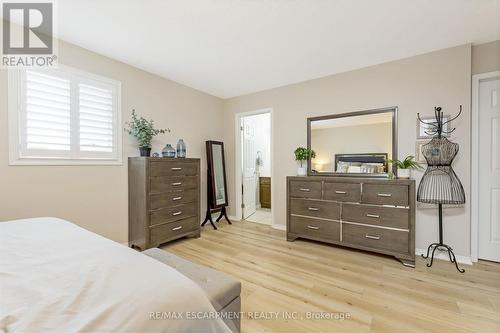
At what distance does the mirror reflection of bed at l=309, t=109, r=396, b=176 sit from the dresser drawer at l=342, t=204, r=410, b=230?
565 millimetres

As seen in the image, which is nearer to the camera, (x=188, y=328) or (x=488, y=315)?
(x=188, y=328)

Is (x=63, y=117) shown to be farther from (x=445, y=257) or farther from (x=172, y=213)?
(x=445, y=257)

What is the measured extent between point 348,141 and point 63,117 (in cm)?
361

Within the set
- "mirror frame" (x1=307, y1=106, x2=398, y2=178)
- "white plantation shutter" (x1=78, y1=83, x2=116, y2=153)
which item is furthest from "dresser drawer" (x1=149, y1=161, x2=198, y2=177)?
"mirror frame" (x1=307, y1=106, x2=398, y2=178)

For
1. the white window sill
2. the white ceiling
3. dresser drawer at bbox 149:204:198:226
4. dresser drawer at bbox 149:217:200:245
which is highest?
the white ceiling

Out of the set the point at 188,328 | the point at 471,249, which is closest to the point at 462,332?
the point at 471,249

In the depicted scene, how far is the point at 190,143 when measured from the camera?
3934 millimetres

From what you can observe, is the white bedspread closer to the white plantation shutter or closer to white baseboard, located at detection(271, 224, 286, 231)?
the white plantation shutter

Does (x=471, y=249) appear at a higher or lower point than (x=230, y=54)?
lower

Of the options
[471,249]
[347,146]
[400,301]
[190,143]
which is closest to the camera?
[400,301]

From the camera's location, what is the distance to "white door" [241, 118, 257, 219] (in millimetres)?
4625

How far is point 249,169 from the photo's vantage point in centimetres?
491

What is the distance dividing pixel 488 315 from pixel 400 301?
573 mm

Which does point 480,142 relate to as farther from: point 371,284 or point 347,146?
point 371,284
